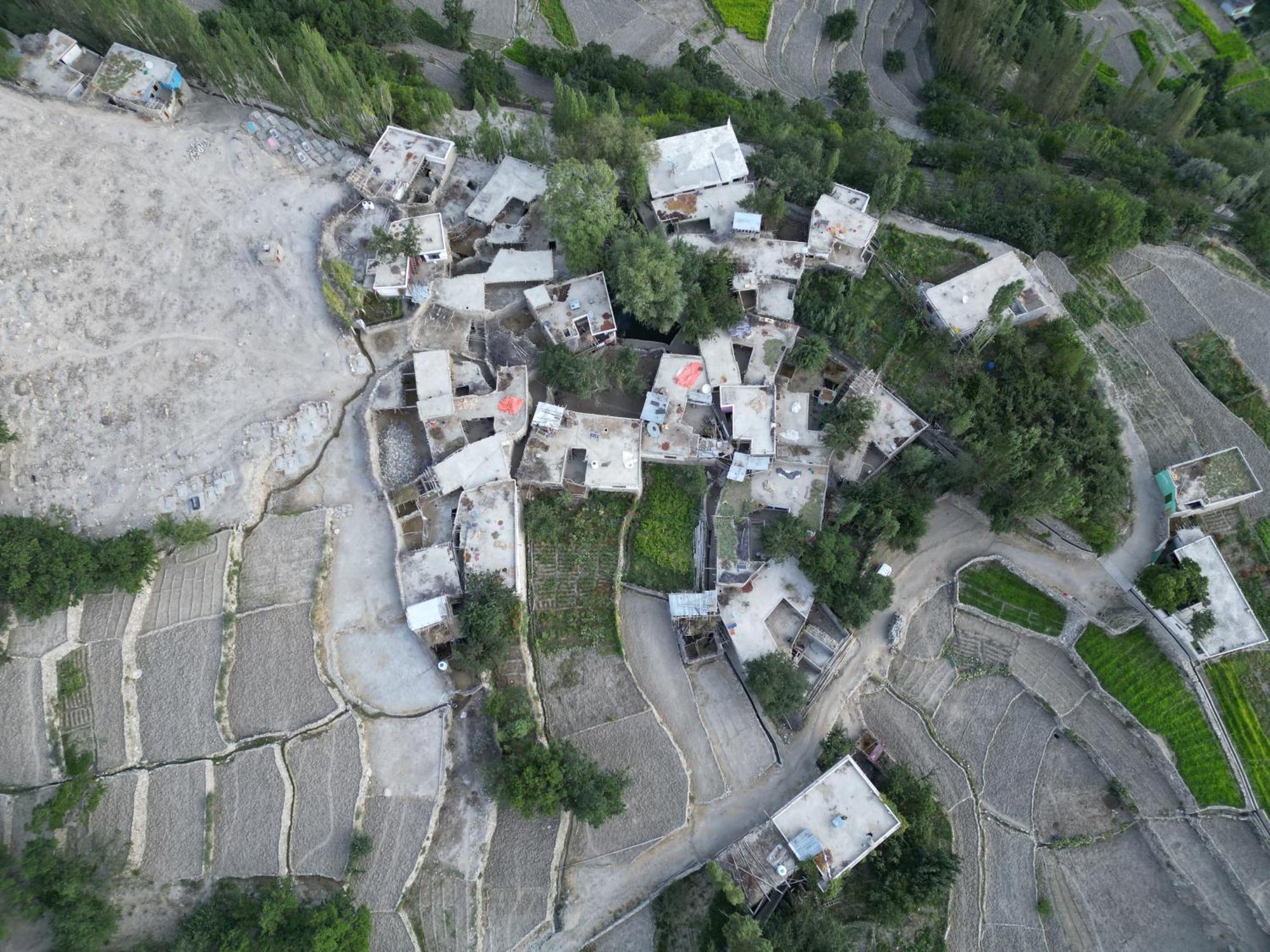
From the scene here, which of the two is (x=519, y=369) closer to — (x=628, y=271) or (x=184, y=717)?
(x=628, y=271)

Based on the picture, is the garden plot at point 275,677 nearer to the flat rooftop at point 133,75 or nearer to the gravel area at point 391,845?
the gravel area at point 391,845

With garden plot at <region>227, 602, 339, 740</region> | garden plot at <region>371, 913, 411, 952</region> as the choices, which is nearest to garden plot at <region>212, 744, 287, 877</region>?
garden plot at <region>227, 602, 339, 740</region>

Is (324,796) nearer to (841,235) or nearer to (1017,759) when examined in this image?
(1017,759)

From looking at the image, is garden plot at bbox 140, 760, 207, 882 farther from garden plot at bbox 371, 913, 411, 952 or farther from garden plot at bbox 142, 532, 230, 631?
garden plot at bbox 142, 532, 230, 631

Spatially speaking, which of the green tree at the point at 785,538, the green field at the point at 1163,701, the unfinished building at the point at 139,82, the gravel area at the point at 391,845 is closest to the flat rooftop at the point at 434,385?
the green tree at the point at 785,538

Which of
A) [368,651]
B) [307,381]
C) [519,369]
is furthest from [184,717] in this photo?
[519,369]

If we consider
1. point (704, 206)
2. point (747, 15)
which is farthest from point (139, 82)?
point (747, 15)
